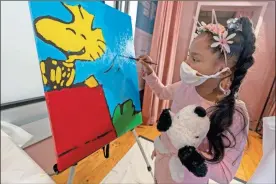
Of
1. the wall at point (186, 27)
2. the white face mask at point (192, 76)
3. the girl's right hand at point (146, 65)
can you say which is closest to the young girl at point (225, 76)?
the white face mask at point (192, 76)

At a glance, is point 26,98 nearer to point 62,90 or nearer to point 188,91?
point 62,90

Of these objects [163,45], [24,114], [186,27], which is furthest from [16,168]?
[186,27]

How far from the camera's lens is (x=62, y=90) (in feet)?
1.76

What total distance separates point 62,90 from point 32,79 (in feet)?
0.89

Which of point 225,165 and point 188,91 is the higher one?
point 188,91

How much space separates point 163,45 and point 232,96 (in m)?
1.35

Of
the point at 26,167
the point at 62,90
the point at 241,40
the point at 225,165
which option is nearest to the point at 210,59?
the point at 241,40

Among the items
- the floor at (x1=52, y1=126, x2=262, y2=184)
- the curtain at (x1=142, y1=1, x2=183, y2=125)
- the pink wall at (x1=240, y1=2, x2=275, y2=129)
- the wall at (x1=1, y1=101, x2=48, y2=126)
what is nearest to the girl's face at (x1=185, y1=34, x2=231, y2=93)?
the floor at (x1=52, y1=126, x2=262, y2=184)

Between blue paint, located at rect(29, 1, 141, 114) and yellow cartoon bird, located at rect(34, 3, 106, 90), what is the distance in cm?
2

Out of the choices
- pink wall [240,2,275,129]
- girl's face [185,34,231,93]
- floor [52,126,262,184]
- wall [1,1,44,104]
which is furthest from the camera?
pink wall [240,2,275,129]

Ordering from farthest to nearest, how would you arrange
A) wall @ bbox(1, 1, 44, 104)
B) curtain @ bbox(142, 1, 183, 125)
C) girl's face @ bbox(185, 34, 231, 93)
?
1. curtain @ bbox(142, 1, 183, 125)
2. girl's face @ bbox(185, 34, 231, 93)
3. wall @ bbox(1, 1, 44, 104)

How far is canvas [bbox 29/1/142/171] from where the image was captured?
0.51 meters

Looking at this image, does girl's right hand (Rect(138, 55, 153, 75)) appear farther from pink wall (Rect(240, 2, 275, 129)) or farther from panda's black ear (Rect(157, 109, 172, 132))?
pink wall (Rect(240, 2, 275, 129))

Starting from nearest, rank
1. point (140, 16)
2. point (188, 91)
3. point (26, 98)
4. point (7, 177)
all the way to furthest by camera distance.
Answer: point (7, 177) → point (188, 91) → point (26, 98) → point (140, 16)
